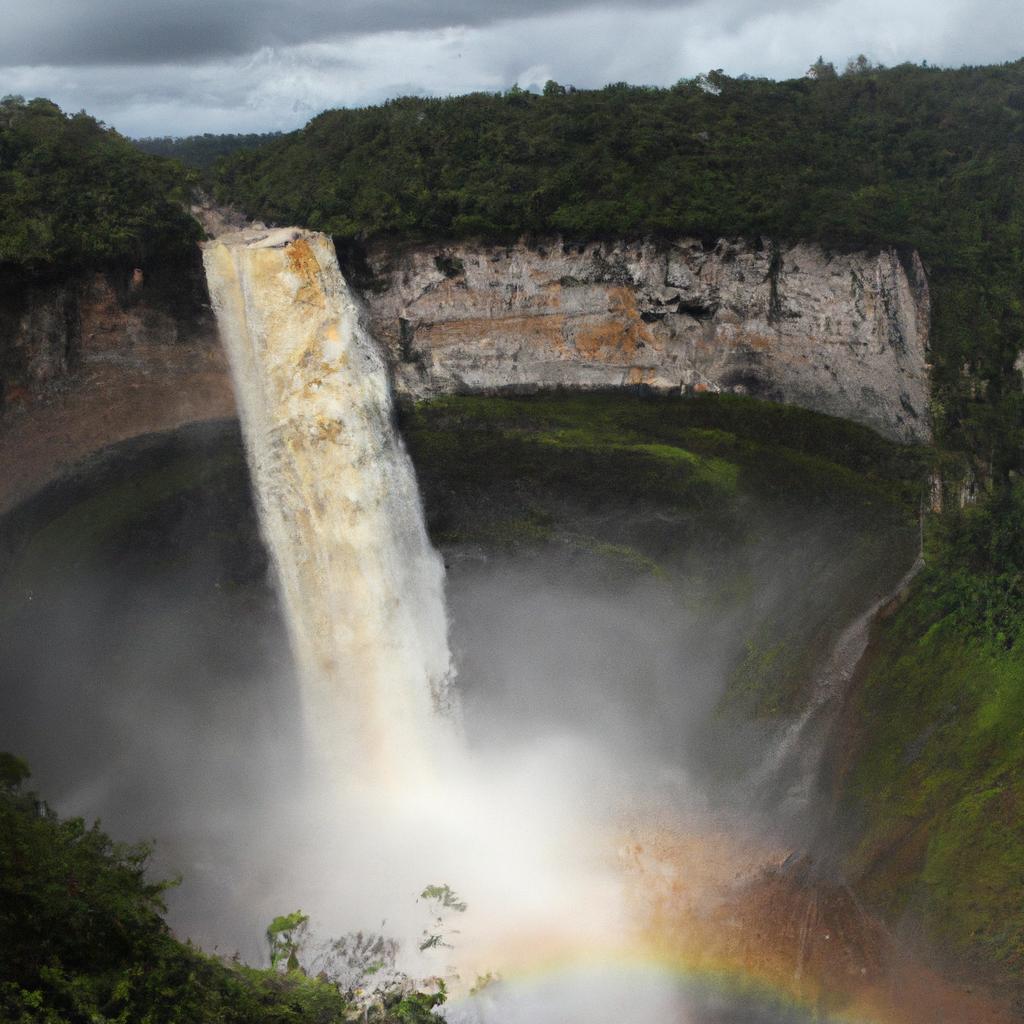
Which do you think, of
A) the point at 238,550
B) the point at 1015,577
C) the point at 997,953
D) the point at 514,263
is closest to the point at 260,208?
the point at 514,263

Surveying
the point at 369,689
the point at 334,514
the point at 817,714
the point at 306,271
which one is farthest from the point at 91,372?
the point at 817,714

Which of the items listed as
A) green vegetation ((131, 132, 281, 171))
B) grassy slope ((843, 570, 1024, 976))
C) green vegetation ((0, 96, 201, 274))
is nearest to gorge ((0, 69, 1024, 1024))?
grassy slope ((843, 570, 1024, 976))

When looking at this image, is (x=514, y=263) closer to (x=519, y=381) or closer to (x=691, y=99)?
(x=519, y=381)

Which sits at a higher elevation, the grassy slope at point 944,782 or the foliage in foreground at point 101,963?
the grassy slope at point 944,782

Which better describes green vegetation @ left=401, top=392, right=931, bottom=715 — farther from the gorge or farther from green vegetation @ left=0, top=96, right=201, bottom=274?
green vegetation @ left=0, top=96, right=201, bottom=274

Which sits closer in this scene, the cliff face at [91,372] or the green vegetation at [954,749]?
the green vegetation at [954,749]

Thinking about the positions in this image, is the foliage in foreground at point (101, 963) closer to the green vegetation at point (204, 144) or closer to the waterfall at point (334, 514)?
the waterfall at point (334, 514)

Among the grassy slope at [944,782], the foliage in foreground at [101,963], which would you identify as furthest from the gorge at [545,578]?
the foliage in foreground at [101,963]
